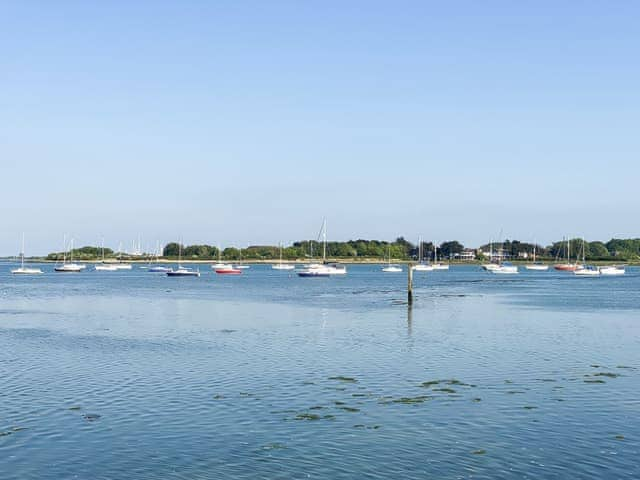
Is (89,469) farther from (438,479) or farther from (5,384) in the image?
(5,384)

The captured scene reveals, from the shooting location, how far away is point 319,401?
3266 centimetres

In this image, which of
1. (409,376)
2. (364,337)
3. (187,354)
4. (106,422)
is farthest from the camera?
(364,337)

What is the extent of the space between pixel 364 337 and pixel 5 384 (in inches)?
1128

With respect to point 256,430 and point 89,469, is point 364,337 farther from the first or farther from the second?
point 89,469

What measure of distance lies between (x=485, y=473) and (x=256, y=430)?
9164mm

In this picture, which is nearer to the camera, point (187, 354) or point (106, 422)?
point (106, 422)

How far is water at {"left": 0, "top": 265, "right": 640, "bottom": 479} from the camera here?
23750 millimetres

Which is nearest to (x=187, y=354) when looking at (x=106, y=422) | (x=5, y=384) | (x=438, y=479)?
(x=5, y=384)

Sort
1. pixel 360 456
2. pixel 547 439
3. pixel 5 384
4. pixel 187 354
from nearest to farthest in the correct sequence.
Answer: pixel 360 456 < pixel 547 439 < pixel 5 384 < pixel 187 354

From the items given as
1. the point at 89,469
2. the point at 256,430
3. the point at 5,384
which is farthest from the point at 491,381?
the point at 5,384

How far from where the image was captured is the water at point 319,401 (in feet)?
77.9

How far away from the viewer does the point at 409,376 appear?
39219 millimetres

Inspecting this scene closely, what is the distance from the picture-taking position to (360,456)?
24.4 metres

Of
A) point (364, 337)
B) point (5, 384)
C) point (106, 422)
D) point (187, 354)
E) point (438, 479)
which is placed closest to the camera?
point (438, 479)
